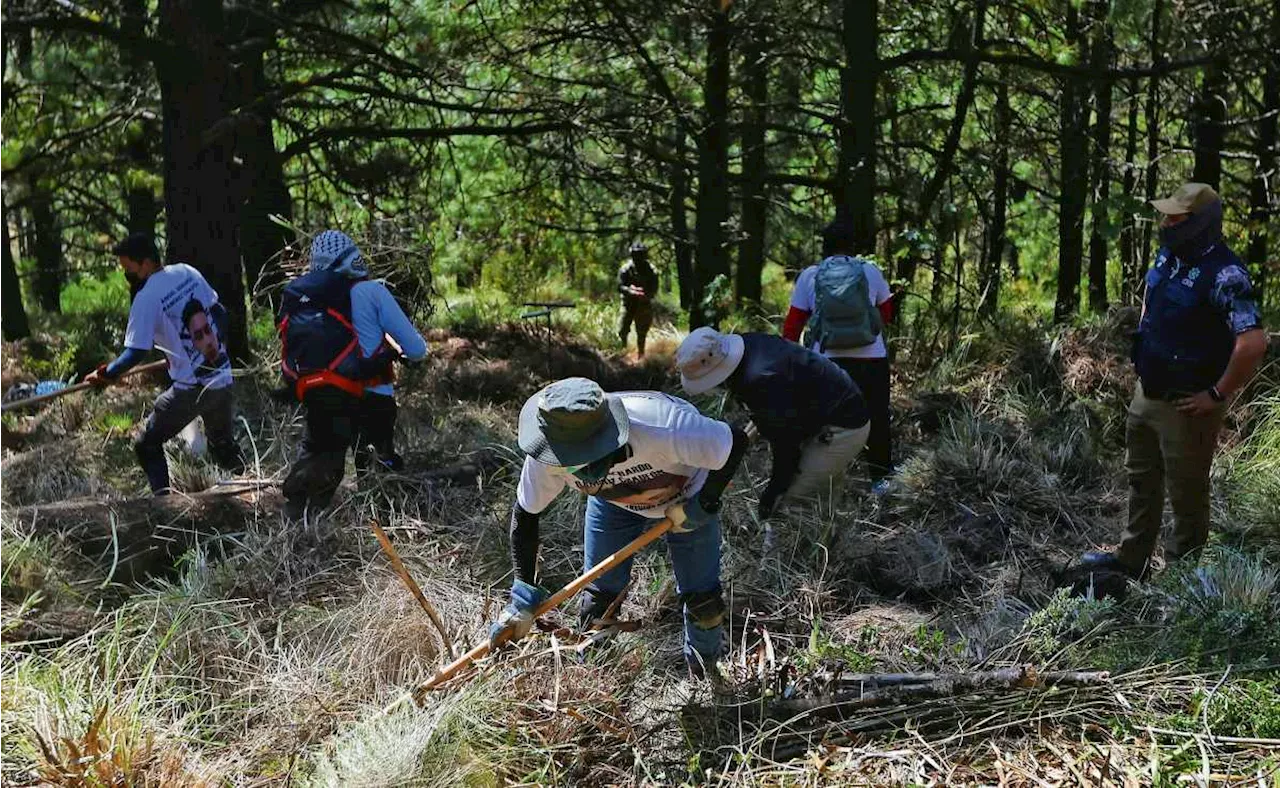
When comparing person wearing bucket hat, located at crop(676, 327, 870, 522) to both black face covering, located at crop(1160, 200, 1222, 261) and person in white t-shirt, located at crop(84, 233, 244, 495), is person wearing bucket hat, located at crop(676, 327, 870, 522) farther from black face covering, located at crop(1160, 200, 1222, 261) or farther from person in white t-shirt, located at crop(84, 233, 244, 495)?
person in white t-shirt, located at crop(84, 233, 244, 495)

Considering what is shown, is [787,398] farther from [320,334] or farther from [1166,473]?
[320,334]

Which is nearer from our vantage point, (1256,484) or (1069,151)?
(1256,484)

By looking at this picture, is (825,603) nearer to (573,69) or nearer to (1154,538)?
(1154,538)

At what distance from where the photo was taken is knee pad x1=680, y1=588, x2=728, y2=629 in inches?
171

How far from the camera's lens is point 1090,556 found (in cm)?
546

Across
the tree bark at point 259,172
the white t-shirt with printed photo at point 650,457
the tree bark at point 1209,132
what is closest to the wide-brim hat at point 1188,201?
the white t-shirt with printed photo at point 650,457

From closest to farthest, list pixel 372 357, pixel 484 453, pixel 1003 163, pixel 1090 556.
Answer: pixel 1090 556 < pixel 372 357 < pixel 484 453 < pixel 1003 163

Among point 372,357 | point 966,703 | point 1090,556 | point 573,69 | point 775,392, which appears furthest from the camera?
point 573,69

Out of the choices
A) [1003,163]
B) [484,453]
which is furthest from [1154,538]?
[1003,163]

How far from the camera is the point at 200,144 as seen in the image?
8.43 m

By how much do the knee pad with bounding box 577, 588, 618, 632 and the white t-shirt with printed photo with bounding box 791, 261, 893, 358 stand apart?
221cm

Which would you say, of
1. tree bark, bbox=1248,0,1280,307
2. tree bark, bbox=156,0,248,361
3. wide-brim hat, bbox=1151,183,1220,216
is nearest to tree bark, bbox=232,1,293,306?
tree bark, bbox=156,0,248,361

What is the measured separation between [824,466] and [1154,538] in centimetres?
152

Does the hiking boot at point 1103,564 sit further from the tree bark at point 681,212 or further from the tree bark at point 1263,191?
the tree bark at point 1263,191
